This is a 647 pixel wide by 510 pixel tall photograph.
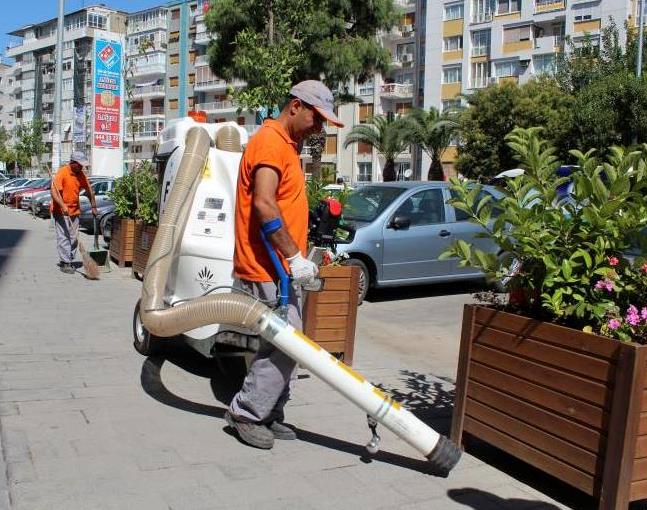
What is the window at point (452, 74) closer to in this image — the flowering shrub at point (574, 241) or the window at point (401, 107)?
the window at point (401, 107)

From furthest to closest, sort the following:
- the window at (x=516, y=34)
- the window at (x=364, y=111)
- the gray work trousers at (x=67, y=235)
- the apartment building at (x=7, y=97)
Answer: the apartment building at (x=7, y=97), the window at (x=364, y=111), the window at (x=516, y=34), the gray work trousers at (x=67, y=235)

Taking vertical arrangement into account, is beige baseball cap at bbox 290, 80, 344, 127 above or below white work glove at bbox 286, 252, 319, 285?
above

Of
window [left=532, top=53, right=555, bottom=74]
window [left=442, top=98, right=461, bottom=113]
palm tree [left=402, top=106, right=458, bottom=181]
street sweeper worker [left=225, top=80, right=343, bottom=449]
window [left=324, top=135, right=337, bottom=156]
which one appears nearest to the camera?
street sweeper worker [left=225, top=80, right=343, bottom=449]

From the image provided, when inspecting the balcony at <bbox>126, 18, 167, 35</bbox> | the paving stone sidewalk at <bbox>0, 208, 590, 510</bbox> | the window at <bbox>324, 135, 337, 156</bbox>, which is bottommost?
the paving stone sidewalk at <bbox>0, 208, 590, 510</bbox>

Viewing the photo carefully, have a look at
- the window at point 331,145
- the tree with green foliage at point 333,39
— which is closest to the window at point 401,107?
the window at point 331,145

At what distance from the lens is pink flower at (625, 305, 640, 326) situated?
10.6ft

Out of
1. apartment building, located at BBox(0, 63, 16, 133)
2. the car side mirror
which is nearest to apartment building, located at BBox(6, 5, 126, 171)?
apartment building, located at BBox(0, 63, 16, 133)

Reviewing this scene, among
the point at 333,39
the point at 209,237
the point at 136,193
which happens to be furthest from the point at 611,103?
the point at 209,237

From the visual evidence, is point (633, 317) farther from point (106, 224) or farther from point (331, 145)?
point (331, 145)

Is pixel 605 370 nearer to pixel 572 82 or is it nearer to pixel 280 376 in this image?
pixel 280 376

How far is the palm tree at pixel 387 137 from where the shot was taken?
46.6 meters

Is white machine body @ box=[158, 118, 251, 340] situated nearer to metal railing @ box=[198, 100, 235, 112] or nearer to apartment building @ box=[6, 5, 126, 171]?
metal railing @ box=[198, 100, 235, 112]

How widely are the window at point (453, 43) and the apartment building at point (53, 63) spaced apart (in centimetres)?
4519

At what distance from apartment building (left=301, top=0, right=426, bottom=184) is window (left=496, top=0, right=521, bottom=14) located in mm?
8682
